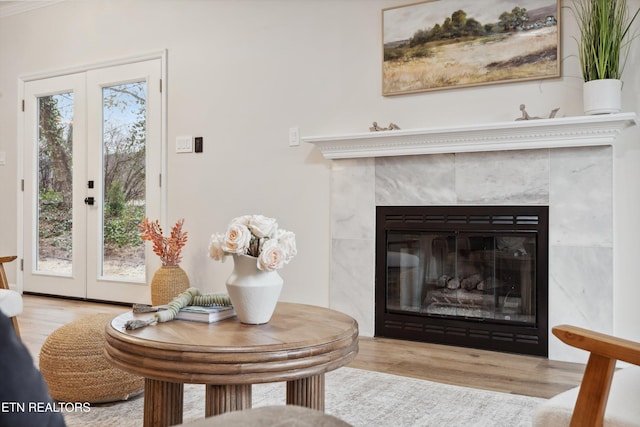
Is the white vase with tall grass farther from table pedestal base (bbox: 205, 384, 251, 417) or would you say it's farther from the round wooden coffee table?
table pedestal base (bbox: 205, 384, 251, 417)

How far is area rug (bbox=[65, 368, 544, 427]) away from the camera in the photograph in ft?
6.64

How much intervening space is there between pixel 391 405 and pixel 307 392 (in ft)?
2.63

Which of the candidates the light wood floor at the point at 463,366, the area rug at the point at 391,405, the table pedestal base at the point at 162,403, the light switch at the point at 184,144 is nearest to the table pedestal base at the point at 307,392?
the table pedestal base at the point at 162,403

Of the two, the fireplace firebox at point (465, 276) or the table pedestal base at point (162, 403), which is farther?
the fireplace firebox at point (465, 276)

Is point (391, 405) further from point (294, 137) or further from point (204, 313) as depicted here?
point (294, 137)

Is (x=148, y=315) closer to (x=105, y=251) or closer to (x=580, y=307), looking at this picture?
(x=580, y=307)

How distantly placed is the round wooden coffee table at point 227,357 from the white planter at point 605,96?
1.94 meters

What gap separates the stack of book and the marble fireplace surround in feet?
6.31

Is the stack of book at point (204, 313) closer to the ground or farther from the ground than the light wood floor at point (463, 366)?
farther from the ground

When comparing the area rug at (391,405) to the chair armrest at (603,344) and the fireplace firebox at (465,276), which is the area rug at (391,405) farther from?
the chair armrest at (603,344)

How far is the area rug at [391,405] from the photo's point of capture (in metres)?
2.03

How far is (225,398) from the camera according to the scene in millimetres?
1323

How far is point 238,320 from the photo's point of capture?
1.65 meters

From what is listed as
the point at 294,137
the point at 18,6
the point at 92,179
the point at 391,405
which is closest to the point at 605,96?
the point at 391,405
